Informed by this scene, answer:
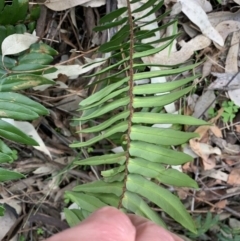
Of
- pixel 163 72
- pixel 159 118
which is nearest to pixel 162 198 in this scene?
pixel 159 118

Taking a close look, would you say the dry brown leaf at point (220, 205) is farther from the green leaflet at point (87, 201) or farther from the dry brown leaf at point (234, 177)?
the green leaflet at point (87, 201)

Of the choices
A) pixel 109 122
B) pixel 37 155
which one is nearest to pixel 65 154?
pixel 37 155

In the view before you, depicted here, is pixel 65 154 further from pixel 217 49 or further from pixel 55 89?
pixel 217 49

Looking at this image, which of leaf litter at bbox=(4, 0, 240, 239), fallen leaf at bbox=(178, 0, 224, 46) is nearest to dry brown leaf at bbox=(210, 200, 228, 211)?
leaf litter at bbox=(4, 0, 240, 239)

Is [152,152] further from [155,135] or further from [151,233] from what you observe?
[151,233]

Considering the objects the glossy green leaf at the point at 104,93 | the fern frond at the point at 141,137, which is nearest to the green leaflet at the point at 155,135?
the fern frond at the point at 141,137
